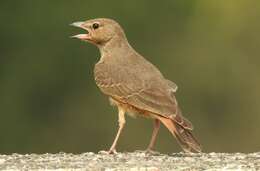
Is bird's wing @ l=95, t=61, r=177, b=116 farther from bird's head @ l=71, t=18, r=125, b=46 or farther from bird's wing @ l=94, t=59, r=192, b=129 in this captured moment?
bird's head @ l=71, t=18, r=125, b=46

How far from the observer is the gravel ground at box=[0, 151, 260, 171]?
16.7m

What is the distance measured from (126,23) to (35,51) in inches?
91.5

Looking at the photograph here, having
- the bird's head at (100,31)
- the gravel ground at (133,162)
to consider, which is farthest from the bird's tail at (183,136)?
the bird's head at (100,31)

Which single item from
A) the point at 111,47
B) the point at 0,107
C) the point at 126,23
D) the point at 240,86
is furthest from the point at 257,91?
the point at 111,47

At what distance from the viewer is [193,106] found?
119 ft

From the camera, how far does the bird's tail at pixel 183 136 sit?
1797 centimetres

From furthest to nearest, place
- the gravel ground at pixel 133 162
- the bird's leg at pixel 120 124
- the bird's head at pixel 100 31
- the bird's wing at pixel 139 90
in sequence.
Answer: the bird's head at pixel 100 31, the bird's leg at pixel 120 124, the bird's wing at pixel 139 90, the gravel ground at pixel 133 162

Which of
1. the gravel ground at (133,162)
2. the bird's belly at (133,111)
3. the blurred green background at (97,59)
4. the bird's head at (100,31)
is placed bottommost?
the gravel ground at (133,162)

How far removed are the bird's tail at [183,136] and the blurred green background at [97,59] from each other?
16263 mm

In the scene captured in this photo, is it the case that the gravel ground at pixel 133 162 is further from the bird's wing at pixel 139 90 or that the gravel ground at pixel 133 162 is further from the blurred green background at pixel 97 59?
the blurred green background at pixel 97 59

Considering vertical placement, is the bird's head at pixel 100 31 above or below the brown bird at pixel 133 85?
above

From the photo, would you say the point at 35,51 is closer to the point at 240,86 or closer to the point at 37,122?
the point at 37,122

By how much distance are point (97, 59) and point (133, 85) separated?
683 inches

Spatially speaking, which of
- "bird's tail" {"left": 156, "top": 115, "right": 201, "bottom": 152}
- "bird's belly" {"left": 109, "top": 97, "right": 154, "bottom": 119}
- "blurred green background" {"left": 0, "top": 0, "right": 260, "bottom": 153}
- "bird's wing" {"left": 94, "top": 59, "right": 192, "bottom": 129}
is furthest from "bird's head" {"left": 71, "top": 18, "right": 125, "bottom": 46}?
"blurred green background" {"left": 0, "top": 0, "right": 260, "bottom": 153}
